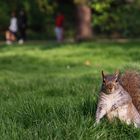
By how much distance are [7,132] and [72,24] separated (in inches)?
1341

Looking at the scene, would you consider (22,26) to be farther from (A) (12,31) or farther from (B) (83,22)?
(B) (83,22)

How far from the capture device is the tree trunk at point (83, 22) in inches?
1156

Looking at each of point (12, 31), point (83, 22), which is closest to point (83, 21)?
point (83, 22)

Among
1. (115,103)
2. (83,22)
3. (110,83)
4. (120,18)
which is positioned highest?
(110,83)

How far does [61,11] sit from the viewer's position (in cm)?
3981

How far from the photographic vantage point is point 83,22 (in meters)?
30.2

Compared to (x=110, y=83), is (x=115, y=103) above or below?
below

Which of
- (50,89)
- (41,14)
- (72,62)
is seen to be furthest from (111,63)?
(41,14)

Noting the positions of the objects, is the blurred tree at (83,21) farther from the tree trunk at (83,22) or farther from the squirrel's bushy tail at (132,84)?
the squirrel's bushy tail at (132,84)

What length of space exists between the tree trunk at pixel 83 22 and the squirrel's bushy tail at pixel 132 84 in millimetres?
21787

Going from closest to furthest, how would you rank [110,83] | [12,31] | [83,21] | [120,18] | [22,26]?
[110,83] → [83,21] → [12,31] → [22,26] → [120,18]

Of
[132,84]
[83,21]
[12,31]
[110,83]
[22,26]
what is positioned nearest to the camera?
[110,83]

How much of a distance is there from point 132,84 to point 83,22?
23.3 metres

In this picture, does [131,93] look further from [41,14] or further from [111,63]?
[41,14]
